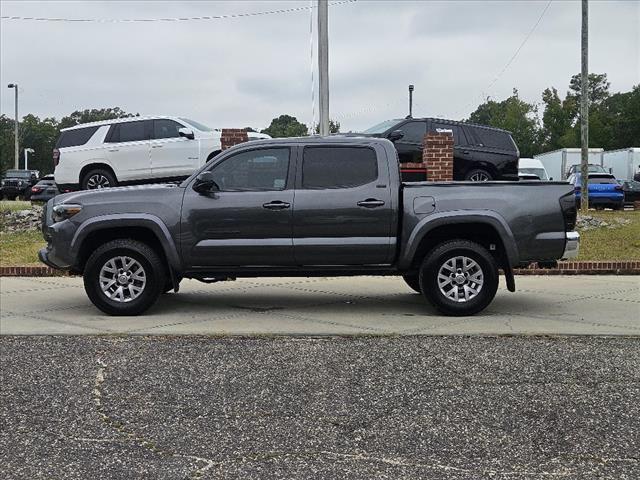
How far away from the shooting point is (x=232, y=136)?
15547 millimetres

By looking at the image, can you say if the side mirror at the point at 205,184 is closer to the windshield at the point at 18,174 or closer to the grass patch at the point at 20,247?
the grass patch at the point at 20,247

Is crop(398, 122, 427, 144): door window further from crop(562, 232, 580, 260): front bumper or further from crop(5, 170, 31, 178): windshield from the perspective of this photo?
crop(5, 170, 31, 178): windshield

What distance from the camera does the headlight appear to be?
840 cm

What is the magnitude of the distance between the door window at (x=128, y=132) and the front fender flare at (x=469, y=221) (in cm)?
939

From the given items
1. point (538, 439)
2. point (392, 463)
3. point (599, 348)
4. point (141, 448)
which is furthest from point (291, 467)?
point (599, 348)

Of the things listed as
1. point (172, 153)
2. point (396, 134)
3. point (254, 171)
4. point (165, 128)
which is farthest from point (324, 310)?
point (165, 128)

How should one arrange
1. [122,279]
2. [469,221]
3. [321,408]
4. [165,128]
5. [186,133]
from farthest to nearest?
[165,128] < [186,133] < [122,279] < [469,221] < [321,408]

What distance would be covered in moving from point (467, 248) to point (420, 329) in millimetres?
1147

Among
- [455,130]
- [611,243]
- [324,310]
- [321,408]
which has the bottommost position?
[321,408]

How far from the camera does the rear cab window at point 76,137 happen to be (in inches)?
636

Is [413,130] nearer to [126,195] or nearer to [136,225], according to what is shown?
[126,195]

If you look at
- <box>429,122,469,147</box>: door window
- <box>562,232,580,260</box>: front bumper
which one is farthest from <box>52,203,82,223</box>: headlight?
<box>429,122,469,147</box>: door window

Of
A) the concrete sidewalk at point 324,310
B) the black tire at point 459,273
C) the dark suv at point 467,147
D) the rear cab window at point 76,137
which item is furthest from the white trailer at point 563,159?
the black tire at point 459,273

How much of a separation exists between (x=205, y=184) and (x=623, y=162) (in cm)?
3473
